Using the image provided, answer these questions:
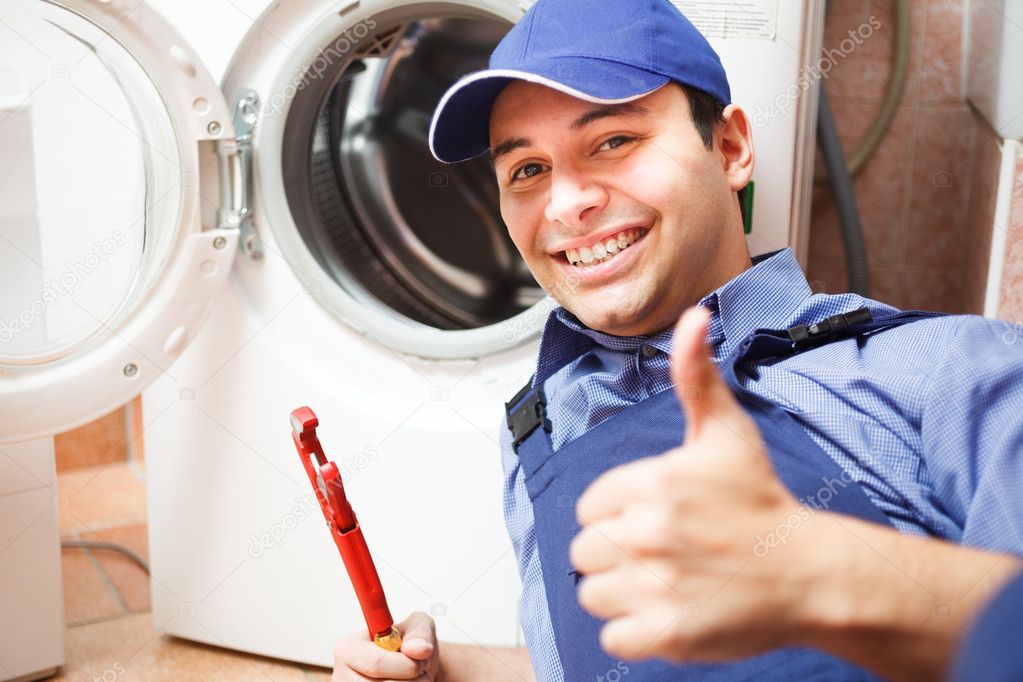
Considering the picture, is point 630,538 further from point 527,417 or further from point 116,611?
point 116,611

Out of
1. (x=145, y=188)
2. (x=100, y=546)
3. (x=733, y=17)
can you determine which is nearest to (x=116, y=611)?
(x=100, y=546)

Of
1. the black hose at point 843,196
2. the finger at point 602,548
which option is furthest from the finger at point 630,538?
the black hose at point 843,196

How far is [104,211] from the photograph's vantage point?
3.92ft

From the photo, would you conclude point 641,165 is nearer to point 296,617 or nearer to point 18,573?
point 296,617

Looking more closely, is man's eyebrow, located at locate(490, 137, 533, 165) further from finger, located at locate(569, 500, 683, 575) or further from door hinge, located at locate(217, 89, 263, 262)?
finger, located at locate(569, 500, 683, 575)

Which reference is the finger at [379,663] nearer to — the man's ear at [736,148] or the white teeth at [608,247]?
the white teeth at [608,247]

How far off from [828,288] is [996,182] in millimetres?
407

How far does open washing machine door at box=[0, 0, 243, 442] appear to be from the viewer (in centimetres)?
112

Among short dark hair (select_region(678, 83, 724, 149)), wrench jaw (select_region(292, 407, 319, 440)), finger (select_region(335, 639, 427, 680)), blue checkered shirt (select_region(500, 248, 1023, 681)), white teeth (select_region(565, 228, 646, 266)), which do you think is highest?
short dark hair (select_region(678, 83, 724, 149))

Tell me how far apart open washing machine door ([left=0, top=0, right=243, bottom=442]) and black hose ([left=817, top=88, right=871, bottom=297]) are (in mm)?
914

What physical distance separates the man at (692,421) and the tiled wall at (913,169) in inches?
29.2

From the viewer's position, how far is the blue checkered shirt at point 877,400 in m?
0.68

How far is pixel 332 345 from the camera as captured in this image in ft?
4.20

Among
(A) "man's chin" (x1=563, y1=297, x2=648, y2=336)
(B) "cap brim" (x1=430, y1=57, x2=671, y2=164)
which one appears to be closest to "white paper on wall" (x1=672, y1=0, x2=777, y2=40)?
(B) "cap brim" (x1=430, y1=57, x2=671, y2=164)
